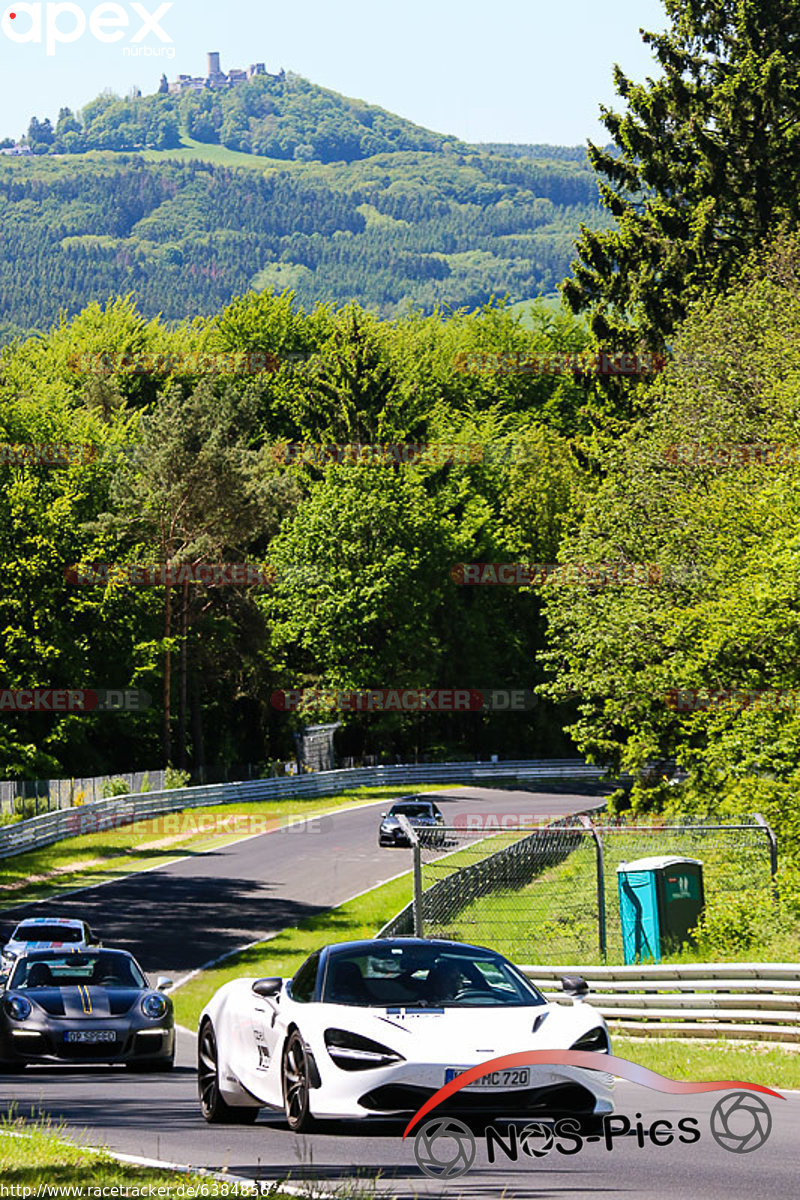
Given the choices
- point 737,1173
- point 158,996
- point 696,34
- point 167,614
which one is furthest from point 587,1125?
point 167,614

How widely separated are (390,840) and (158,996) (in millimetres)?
32012

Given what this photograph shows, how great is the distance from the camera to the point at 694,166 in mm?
50562

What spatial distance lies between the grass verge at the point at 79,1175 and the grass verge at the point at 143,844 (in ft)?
94.0

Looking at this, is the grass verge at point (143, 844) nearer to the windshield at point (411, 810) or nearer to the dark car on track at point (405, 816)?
the dark car on track at point (405, 816)

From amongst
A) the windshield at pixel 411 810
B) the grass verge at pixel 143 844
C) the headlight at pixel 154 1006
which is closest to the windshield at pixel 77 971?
the headlight at pixel 154 1006

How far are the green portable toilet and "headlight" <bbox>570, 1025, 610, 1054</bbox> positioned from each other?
10.7 m

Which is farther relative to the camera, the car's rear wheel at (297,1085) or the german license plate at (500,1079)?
the car's rear wheel at (297,1085)

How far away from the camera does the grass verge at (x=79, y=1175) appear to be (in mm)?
7480

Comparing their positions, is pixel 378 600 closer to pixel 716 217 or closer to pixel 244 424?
pixel 244 424

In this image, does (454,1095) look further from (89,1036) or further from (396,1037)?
(89,1036)

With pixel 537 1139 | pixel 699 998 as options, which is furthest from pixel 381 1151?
pixel 699 998

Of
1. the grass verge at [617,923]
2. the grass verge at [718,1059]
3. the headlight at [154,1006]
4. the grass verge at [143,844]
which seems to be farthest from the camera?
the grass verge at [143,844]

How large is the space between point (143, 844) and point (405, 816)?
9.09 m

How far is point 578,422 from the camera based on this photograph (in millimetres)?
93625
